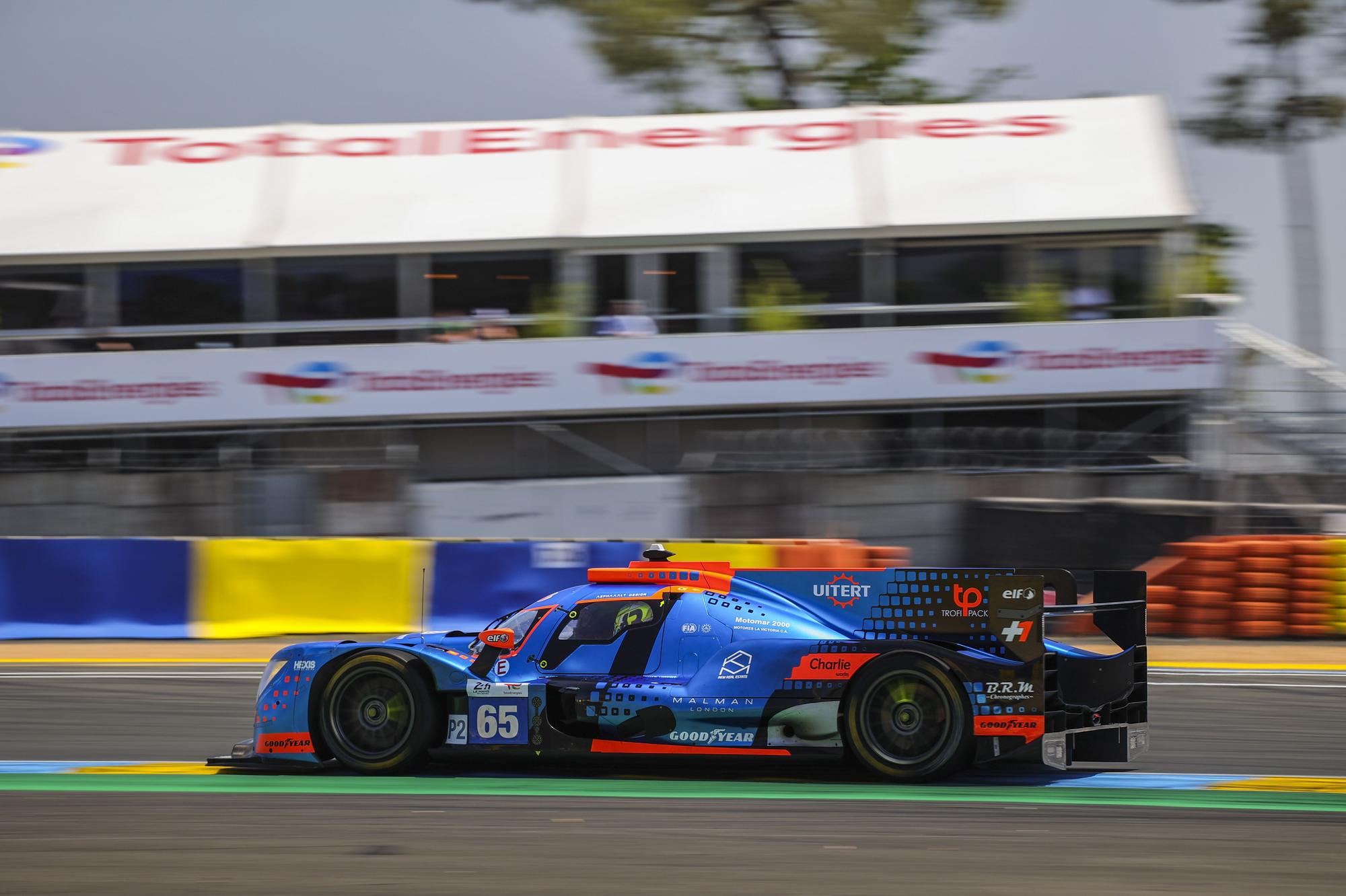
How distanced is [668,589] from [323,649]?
73.3 inches

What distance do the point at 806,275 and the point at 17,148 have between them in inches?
467

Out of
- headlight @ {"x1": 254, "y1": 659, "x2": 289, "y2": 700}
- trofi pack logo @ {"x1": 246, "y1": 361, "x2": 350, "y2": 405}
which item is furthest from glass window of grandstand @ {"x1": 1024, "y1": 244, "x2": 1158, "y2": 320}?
headlight @ {"x1": 254, "y1": 659, "x2": 289, "y2": 700}

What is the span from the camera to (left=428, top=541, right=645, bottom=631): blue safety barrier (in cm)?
1466

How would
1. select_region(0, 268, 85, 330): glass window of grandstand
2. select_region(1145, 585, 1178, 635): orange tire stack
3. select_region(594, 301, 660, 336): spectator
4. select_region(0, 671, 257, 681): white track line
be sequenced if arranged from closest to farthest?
select_region(0, 671, 257, 681): white track line → select_region(1145, 585, 1178, 635): orange tire stack → select_region(594, 301, 660, 336): spectator → select_region(0, 268, 85, 330): glass window of grandstand

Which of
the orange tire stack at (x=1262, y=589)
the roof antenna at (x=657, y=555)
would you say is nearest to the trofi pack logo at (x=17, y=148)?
the roof antenna at (x=657, y=555)

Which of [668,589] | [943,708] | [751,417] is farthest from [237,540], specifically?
[943,708]

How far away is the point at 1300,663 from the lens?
43.5 feet

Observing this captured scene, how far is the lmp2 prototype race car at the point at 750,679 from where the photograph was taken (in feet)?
23.9

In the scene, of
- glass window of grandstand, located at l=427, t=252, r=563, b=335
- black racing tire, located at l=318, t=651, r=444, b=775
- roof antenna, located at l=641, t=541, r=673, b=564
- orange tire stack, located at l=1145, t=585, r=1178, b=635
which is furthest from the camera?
glass window of grandstand, located at l=427, t=252, r=563, b=335

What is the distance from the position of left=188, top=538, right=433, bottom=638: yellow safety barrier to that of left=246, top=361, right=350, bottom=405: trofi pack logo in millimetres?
5144

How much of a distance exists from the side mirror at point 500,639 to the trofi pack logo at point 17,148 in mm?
17144

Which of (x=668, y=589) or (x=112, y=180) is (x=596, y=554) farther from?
(x=112, y=180)

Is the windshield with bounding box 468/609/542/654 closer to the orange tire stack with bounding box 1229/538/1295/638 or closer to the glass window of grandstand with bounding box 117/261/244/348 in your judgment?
the orange tire stack with bounding box 1229/538/1295/638

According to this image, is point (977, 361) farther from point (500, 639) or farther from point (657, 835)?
point (657, 835)
